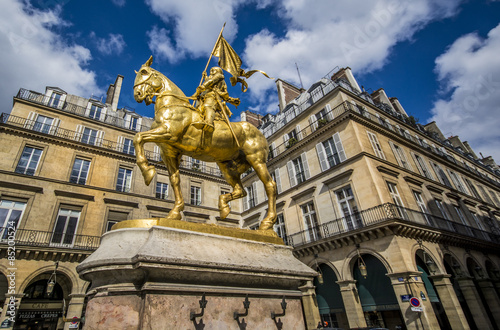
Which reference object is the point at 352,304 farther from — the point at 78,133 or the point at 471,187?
the point at 78,133

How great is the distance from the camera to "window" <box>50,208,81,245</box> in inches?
635

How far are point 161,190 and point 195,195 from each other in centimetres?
297

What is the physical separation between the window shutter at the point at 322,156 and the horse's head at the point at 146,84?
15940 millimetres

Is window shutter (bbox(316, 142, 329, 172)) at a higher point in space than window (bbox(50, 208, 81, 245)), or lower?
higher

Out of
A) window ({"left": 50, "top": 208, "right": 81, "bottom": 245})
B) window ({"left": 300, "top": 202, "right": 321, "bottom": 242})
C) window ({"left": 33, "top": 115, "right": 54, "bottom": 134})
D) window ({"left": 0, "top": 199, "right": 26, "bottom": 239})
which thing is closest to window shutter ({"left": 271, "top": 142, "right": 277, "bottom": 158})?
window ({"left": 300, "top": 202, "right": 321, "bottom": 242})

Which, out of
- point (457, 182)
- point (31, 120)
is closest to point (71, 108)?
point (31, 120)

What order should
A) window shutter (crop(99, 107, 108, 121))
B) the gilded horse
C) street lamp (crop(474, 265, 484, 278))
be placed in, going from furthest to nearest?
window shutter (crop(99, 107, 108, 121)) → street lamp (crop(474, 265, 484, 278)) → the gilded horse

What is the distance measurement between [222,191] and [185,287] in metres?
22.4

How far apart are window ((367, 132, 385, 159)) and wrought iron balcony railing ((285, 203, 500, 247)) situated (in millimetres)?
3988

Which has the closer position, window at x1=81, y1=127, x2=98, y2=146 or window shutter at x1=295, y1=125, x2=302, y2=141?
window at x1=81, y1=127, x2=98, y2=146

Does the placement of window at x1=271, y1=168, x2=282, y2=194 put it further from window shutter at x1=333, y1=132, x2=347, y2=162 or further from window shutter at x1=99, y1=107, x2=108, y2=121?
window shutter at x1=99, y1=107, x2=108, y2=121

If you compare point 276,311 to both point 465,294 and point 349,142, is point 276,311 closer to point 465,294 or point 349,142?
point 349,142

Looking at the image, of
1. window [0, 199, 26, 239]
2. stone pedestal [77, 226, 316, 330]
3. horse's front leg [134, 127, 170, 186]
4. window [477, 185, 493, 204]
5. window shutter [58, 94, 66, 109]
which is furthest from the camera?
window [477, 185, 493, 204]

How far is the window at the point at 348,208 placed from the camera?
612 inches
